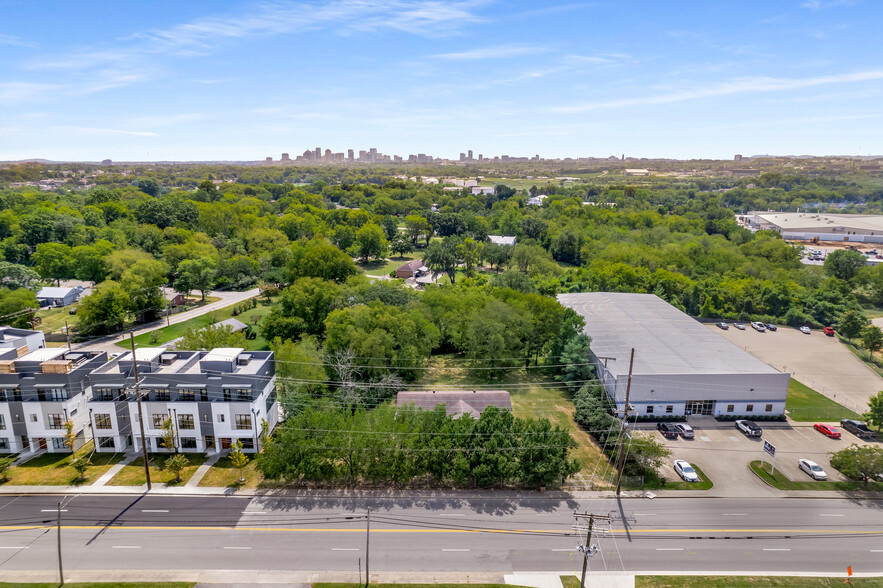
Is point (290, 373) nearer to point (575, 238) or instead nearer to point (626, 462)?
point (626, 462)

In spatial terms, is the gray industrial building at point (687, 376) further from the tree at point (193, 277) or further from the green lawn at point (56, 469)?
the tree at point (193, 277)

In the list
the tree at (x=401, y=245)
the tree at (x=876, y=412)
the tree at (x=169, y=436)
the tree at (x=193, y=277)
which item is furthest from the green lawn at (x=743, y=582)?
the tree at (x=401, y=245)

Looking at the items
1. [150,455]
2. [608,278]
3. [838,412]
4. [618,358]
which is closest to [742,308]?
[608,278]

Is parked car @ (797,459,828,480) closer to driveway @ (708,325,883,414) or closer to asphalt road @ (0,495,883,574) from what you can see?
asphalt road @ (0,495,883,574)

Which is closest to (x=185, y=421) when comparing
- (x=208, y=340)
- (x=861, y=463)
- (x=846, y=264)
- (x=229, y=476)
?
(x=229, y=476)

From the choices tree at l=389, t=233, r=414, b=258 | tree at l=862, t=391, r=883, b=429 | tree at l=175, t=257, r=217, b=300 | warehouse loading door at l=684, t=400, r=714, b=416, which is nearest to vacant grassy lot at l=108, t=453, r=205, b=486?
warehouse loading door at l=684, t=400, r=714, b=416

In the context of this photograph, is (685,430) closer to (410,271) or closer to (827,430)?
(827,430)
